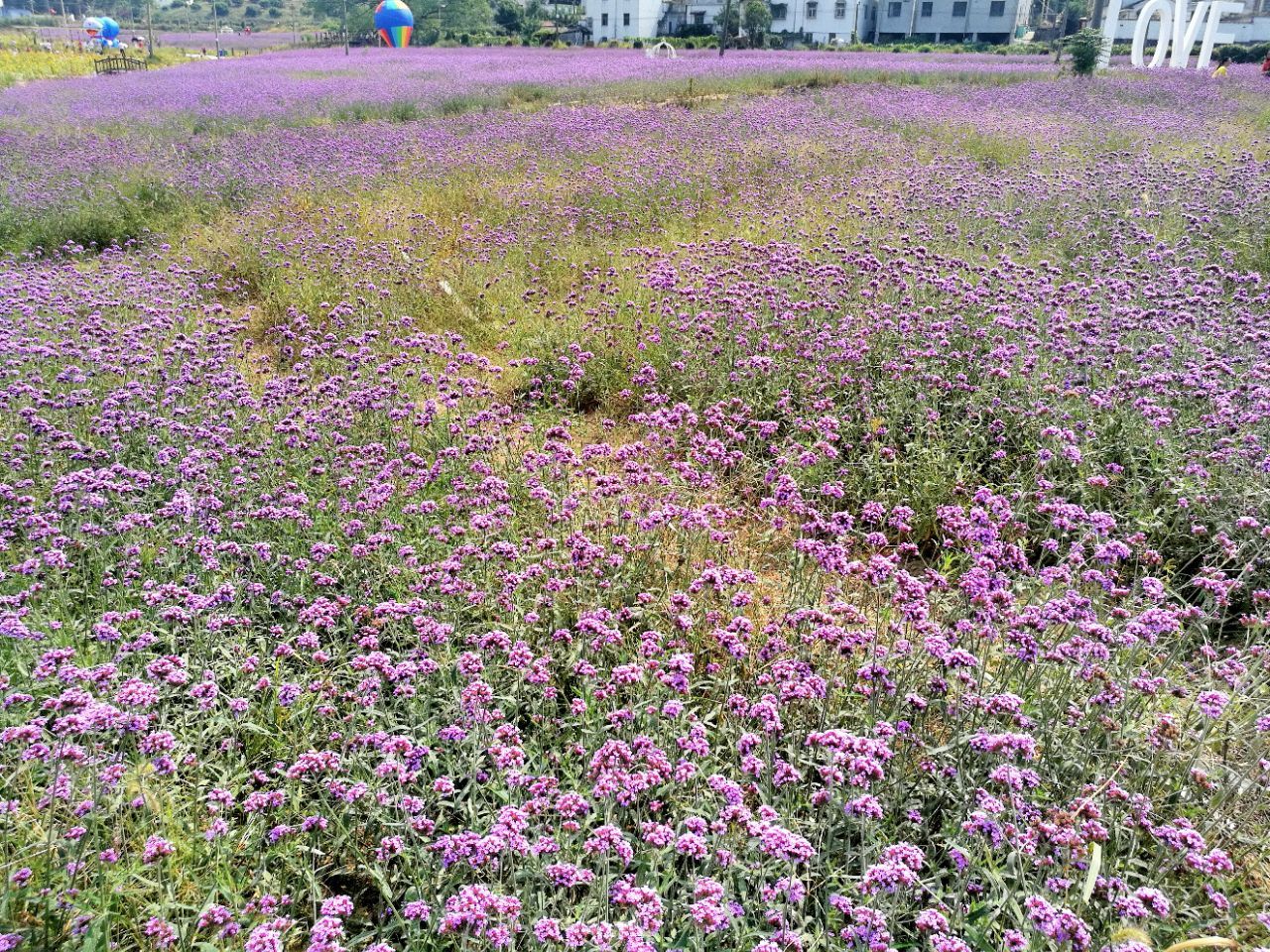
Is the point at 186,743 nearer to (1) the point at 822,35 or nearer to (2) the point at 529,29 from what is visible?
(2) the point at 529,29

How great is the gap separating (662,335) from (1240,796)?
4.80m

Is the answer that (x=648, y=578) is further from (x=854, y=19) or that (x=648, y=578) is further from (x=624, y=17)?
(x=854, y=19)

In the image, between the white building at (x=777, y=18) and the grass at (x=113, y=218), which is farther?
the white building at (x=777, y=18)

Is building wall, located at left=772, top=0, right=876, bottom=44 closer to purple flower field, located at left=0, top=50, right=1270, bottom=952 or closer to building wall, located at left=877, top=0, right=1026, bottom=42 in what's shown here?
building wall, located at left=877, top=0, right=1026, bottom=42

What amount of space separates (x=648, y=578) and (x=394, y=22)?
50.0 metres

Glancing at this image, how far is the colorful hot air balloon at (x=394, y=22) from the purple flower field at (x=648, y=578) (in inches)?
1636

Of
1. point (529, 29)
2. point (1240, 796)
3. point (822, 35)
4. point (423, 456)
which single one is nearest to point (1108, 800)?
point (1240, 796)

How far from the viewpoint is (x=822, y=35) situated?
70188 millimetres

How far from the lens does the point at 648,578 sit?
3.75 metres

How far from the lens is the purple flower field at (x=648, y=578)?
211 cm

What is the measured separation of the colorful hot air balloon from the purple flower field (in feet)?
136

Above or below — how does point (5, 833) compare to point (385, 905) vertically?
above

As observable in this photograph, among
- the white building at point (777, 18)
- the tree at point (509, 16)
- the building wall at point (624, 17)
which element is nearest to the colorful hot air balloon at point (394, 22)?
the building wall at point (624, 17)

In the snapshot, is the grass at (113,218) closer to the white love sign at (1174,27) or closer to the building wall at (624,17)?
the white love sign at (1174,27)
